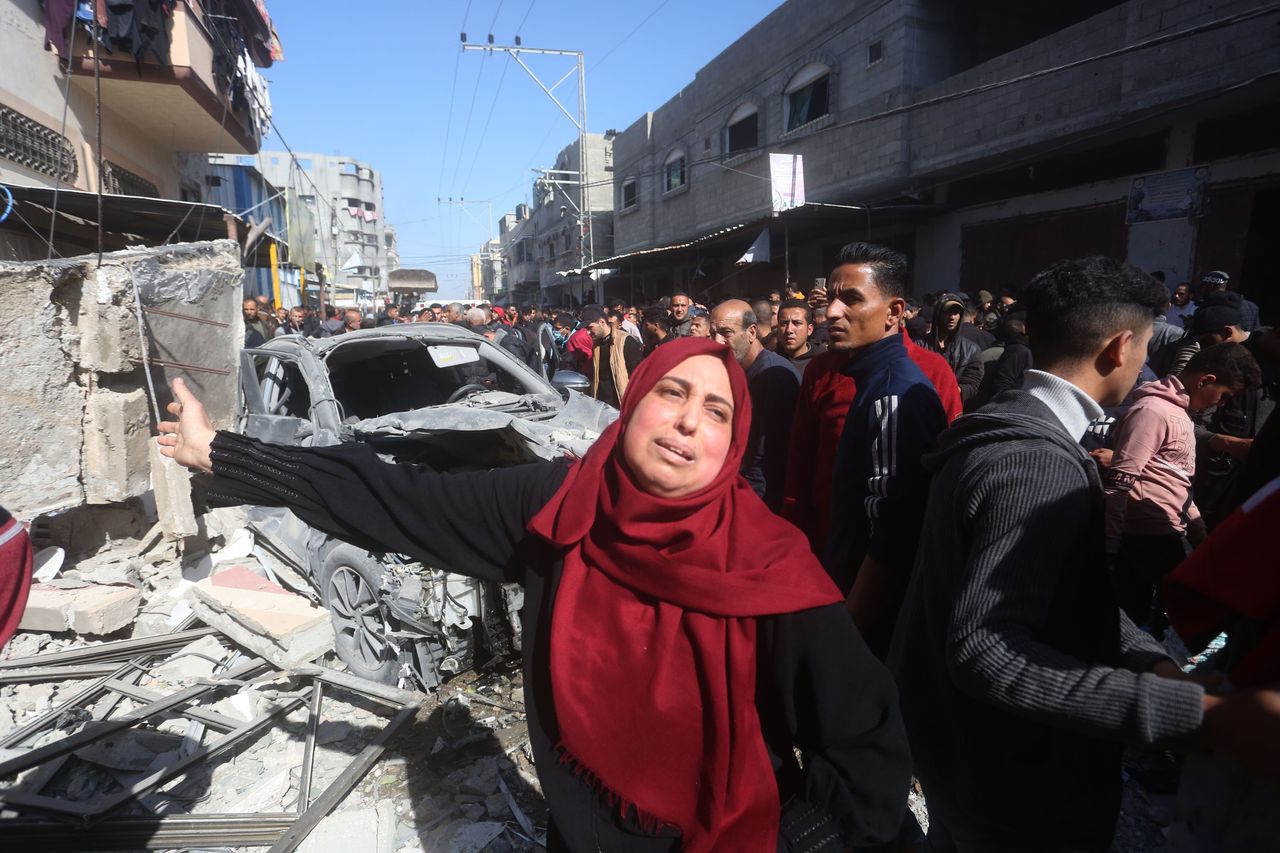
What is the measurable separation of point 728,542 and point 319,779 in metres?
2.62

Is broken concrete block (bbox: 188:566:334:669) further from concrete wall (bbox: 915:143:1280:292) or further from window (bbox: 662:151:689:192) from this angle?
window (bbox: 662:151:689:192)

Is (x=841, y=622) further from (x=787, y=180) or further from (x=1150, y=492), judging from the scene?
(x=787, y=180)

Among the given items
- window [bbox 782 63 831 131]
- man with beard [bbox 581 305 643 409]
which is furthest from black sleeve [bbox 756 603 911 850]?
window [bbox 782 63 831 131]

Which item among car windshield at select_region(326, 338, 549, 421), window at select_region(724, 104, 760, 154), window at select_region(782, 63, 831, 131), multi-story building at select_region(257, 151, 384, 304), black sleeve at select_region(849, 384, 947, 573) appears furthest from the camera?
multi-story building at select_region(257, 151, 384, 304)

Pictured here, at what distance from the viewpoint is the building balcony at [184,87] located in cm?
916

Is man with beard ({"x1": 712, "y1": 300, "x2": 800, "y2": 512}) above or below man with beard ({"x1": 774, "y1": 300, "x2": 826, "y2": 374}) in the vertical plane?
below

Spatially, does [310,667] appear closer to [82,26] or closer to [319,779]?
[319,779]

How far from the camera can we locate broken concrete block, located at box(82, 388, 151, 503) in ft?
14.3

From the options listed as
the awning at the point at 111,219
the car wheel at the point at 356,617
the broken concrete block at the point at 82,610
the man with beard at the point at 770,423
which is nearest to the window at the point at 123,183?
the awning at the point at 111,219

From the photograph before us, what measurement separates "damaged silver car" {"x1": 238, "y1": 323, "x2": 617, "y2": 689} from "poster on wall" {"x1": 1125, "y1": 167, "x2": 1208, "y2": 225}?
8151 mm

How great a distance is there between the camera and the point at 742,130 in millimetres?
17219

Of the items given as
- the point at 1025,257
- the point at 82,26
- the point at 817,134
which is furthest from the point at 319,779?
the point at 817,134

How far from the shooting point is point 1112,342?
4.90 ft

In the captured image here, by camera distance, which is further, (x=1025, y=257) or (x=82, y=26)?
(x=1025, y=257)
